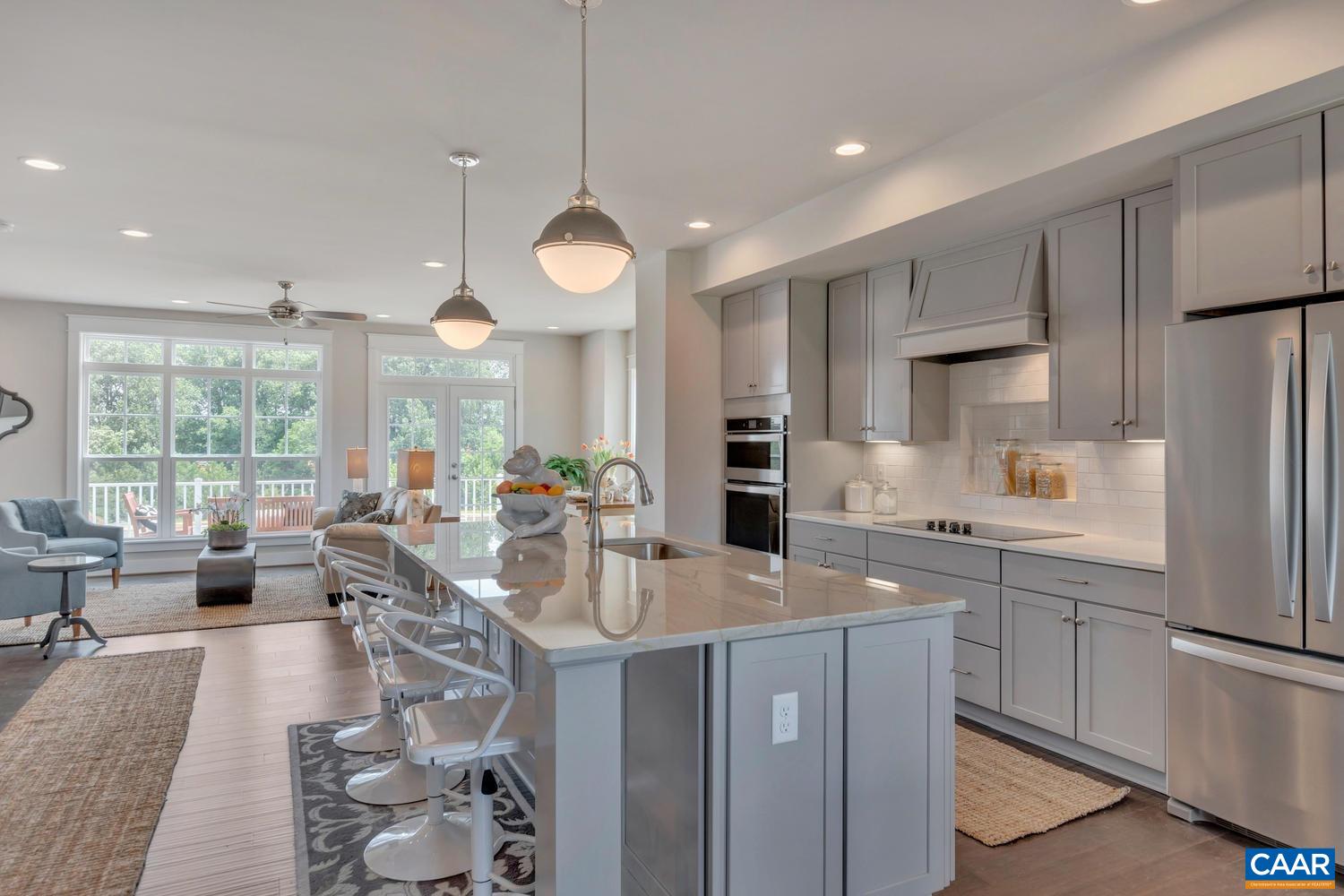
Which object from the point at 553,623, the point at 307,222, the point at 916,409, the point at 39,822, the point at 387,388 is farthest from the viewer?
the point at 387,388

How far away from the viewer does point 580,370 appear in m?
9.66

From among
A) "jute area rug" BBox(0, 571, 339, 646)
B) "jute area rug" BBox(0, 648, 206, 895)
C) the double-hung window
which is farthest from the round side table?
the double-hung window

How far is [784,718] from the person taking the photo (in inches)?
69.8

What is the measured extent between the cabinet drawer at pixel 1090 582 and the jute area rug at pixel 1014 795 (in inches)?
26.8

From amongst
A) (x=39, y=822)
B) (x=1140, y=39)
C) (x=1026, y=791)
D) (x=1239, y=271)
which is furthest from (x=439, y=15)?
(x=1026, y=791)

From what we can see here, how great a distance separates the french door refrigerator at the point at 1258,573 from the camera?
2.25 metres

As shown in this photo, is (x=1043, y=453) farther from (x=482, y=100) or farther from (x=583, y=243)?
(x=482, y=100)

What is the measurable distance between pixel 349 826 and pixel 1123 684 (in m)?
2.81

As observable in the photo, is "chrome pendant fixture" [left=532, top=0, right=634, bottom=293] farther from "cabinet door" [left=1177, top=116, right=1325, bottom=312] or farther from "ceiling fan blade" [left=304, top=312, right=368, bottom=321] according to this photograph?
"ceiling fan blade" [left=304, top=312, right=368, bottom=321]

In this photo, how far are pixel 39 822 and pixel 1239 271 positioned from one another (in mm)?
4344

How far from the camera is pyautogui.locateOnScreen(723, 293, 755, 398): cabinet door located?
5066 millimetres

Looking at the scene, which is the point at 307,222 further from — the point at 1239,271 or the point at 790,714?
the point at 1239,271

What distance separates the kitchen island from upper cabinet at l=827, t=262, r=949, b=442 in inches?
91.2

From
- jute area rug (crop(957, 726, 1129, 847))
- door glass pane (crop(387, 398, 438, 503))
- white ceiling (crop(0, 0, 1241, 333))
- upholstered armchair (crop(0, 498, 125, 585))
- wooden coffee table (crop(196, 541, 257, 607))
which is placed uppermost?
Result: white ceiling (crop(0, 0, 1241, 333))
